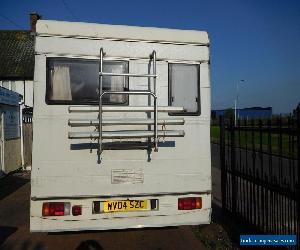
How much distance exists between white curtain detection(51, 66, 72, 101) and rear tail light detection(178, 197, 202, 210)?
7.24 ft

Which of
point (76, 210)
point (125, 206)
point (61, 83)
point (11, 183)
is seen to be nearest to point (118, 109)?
point (61, 83)

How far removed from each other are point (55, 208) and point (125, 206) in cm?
97

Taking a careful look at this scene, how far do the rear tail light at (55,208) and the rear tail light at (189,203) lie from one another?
1602mm

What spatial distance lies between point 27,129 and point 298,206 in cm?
1449

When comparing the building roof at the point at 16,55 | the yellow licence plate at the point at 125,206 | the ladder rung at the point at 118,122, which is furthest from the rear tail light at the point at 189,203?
the building roof at the point at 16,55

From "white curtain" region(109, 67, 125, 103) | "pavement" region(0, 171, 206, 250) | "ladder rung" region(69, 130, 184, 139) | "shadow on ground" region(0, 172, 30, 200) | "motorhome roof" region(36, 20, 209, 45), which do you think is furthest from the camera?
"shadow on ground" region(0, 172, 30, 200)

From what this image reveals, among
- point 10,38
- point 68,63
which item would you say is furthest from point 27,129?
point 10,38

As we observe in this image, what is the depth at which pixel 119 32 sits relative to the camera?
5246mm

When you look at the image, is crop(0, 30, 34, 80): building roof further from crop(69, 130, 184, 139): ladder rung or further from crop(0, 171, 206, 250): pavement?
crop(69, 130, 184, 139): ladder rung

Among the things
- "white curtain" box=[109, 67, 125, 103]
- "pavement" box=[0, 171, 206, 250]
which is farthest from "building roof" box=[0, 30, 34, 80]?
"white curtain" box=[109, 67, 125, 103]

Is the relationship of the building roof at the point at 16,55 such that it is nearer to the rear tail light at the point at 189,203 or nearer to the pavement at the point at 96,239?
the pavement at the point at 96,239

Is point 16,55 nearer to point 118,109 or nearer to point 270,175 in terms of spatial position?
point 118,109

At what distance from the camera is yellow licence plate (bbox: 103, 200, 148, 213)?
16.7 ft

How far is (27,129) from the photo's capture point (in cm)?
1686
